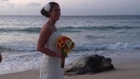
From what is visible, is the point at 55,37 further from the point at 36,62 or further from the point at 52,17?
the point at 36,62

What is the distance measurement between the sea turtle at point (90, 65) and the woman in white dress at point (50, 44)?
5093 mm

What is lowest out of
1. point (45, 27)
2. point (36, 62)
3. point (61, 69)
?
point (36, 62)

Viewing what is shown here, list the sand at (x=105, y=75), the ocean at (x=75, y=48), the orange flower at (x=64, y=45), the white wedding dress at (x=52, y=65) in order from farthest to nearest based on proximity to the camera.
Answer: the ocean at (x=75, y=48), the sand at (x=105, y=75), the white wedding dress at (x=52, y=65), the orange flower at (x=64, y=45)

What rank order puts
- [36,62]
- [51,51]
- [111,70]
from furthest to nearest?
[36,62], [111,70], [51,51]

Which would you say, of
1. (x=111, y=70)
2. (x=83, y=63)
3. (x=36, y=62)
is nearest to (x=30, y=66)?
(x=36, y=62)

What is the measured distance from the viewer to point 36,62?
37.0ft

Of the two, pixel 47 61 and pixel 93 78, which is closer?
pixel 47 61

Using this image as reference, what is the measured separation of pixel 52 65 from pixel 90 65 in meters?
5.47

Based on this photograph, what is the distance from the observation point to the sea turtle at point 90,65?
28.8 feet

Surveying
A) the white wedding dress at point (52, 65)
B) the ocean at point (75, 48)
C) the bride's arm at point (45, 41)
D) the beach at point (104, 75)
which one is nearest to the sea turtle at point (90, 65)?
the beach at point (104, 75)

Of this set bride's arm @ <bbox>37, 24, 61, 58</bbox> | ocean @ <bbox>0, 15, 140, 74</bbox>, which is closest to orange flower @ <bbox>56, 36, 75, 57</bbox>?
bride's arm @ <bbox>37, 24, 61, 58</bbox>

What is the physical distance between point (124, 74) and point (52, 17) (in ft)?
16.8

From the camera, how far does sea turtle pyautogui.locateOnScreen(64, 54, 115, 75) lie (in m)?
8.78

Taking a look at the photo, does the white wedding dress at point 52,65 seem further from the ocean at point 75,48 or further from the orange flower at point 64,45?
the ocean at point 75,48
